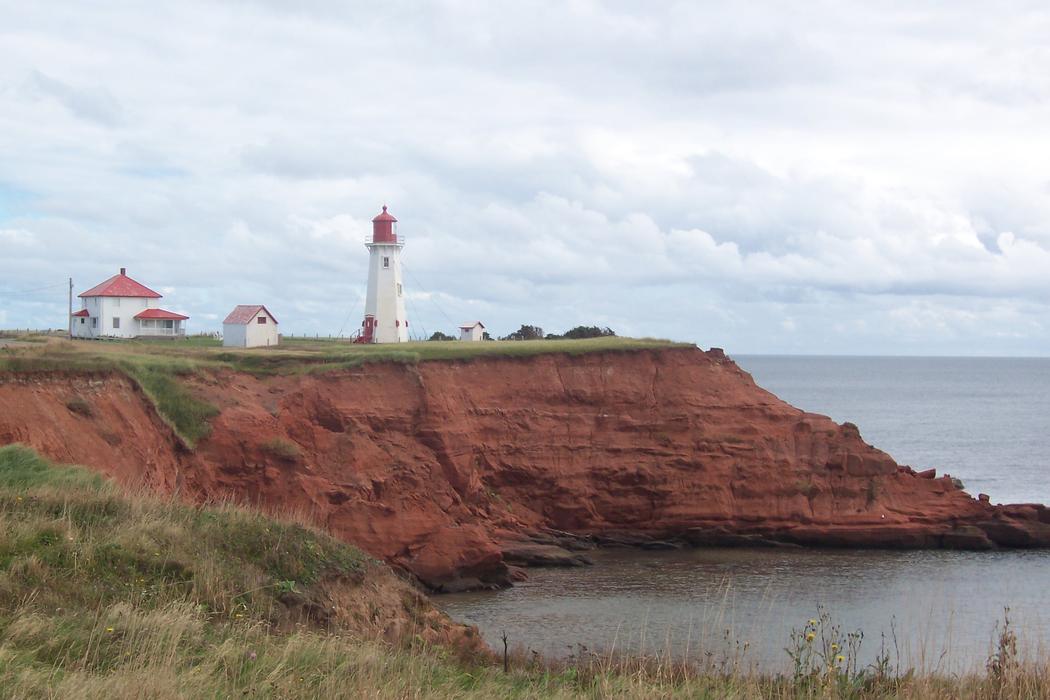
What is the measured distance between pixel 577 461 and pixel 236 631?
25644 mm

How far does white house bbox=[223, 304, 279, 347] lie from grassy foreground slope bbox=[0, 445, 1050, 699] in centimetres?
2707

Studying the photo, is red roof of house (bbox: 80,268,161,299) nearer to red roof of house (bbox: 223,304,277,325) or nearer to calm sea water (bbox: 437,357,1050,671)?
red roof of house (bbox: 223,304,277,325)

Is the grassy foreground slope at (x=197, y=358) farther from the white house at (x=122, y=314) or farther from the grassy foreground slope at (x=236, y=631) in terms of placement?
the grassy foreground slope at (x=236, y=631)

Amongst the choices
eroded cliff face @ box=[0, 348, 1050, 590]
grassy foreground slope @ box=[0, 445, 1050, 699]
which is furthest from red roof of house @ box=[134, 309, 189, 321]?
grassy foreground slope @ box=[0, 445, 1050, 699]

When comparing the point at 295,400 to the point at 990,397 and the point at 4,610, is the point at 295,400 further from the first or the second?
the point at 990,397

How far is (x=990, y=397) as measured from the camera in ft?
409

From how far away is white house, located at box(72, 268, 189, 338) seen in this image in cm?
4362

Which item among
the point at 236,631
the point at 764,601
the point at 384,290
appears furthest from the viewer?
the point at 384,290

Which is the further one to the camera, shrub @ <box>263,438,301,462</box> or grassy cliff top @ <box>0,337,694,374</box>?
shrub @ <box>263,438,301,462</box>

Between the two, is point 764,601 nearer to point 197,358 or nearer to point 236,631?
point 236,631

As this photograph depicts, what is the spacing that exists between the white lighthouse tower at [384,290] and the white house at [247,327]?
492 cm

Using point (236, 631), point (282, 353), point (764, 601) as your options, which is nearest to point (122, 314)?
point (282, 353)

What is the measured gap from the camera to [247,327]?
41094 millimetres

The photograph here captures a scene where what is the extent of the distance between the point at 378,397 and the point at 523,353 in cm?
578
